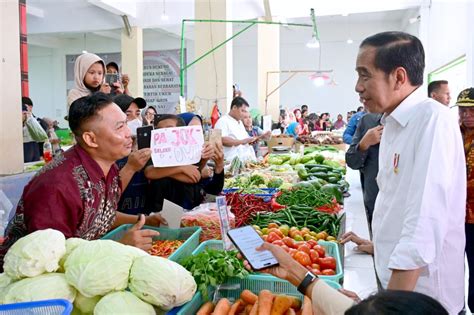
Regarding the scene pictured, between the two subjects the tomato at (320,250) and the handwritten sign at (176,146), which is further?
the handwritten sign at (176,146)

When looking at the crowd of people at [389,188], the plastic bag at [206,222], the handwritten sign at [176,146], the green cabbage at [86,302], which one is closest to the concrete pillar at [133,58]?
the handwritten sign at [176,146]

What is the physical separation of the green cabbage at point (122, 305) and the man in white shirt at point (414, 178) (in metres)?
0.85

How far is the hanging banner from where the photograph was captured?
20172 mm

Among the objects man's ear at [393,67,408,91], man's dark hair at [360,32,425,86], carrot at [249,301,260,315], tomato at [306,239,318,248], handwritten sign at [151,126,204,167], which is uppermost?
man's dark hair at [360,32,425,86]

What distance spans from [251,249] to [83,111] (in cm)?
103

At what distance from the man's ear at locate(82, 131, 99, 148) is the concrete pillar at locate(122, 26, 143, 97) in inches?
497

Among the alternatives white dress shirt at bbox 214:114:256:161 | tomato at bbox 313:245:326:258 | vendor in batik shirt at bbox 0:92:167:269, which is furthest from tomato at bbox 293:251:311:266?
white dress shirt at bbox 214:114:256:161

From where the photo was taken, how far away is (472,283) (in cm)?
353

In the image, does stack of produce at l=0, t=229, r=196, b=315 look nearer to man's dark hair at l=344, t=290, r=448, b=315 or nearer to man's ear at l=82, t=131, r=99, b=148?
man's ear at l=82, t=131, r=99, b=148

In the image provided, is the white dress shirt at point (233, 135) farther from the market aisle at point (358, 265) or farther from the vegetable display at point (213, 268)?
the vegetable display at point (213, 268)

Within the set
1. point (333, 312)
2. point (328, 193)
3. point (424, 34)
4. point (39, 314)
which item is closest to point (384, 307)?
point (333, 312)

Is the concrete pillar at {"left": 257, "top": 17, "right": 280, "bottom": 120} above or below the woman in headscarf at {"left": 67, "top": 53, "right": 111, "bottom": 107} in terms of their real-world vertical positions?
above

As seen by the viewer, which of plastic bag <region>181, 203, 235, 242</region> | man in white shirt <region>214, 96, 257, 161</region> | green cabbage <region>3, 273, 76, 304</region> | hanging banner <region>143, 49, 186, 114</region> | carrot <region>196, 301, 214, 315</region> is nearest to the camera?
green cabbage <region>3, 273, 76, 304</region>

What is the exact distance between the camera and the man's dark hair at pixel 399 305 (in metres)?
1.00
